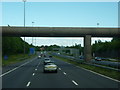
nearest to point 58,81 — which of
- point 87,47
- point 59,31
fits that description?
point 59,31

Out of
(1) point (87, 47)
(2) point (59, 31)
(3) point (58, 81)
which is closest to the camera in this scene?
(3) point (58, 81)

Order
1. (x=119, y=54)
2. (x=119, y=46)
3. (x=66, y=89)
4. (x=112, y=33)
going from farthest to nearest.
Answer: (x=119, y=46)
(x=119, y=54)
(x=112, y=33)
(x=66, y=89)

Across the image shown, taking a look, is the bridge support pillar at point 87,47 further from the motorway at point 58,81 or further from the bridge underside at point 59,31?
the motorway at point 58,81

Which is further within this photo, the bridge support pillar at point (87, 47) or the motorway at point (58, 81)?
the bridge support pillar at point (87, 47)

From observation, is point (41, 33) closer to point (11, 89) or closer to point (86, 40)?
point (86, 40)

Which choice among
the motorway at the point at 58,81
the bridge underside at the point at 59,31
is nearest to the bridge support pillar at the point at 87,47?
the bridge underside at the point at 59,31

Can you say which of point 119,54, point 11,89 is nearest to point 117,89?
point 11,89

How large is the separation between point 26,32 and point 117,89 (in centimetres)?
3235

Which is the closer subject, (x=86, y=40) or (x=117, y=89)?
(x=117, y=89)

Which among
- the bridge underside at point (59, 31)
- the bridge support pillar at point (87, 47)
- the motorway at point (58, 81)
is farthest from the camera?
the bridge support pillar at point (87, 47)

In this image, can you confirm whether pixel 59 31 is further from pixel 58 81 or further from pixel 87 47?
pixel 58 81

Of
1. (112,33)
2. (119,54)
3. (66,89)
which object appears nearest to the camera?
(66,89)

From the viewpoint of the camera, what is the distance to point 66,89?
1507 centimetres

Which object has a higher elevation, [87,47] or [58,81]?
[87,47]
